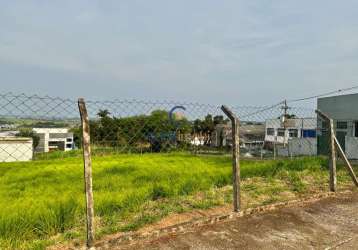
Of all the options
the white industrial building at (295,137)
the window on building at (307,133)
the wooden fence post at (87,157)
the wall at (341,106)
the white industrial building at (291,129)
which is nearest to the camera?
the wooden fence post at (87,157)

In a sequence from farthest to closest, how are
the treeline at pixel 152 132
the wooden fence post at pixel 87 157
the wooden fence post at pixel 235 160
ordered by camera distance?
1. the treeline at pixel 152 132
2. the wooden fence post at pixel 235 160
3. the wooden fence post at pixel 87 157

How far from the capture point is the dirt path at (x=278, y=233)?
3945 mm

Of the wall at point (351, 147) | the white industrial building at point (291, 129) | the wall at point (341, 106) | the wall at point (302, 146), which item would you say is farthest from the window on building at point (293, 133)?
the wall at point (351, 147)

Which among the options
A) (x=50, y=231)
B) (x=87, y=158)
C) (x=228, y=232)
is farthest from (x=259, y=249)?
(x=50, y=231)

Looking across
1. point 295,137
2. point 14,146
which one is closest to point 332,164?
point 14,146

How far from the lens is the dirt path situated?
395 cm

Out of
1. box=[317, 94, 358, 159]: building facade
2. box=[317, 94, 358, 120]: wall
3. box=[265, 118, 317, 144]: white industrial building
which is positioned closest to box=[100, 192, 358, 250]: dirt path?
box=[317, 94, 358, 159]: building facade

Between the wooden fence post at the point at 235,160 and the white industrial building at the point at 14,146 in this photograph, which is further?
the white industrial building at the point at 14,146

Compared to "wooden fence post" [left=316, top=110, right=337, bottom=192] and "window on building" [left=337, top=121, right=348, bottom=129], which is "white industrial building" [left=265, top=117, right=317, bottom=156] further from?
"wooden fence post" [left=316, top=110, right=337, bottom=192]

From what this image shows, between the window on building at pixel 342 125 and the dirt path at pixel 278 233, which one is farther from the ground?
the window on building at pixel 342 125

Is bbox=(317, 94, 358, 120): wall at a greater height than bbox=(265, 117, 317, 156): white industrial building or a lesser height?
greater

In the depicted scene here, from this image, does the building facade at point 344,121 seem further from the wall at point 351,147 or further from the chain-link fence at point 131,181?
the chain-link fence at point 131,181

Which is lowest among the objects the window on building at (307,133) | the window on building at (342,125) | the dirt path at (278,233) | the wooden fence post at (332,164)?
the dirt path at (278,233)

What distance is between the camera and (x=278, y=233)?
4.43 m
